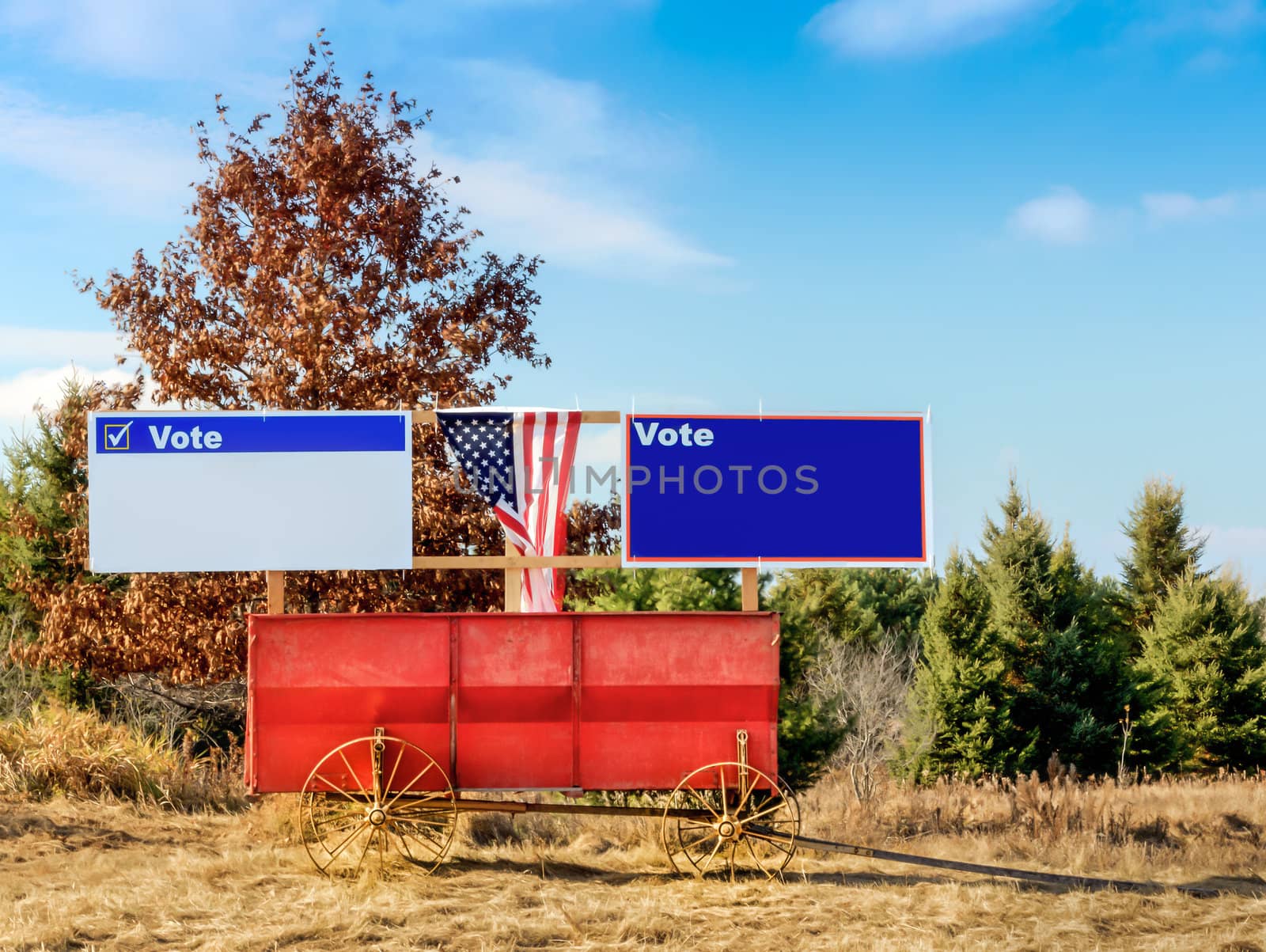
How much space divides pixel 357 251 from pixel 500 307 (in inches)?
82.3

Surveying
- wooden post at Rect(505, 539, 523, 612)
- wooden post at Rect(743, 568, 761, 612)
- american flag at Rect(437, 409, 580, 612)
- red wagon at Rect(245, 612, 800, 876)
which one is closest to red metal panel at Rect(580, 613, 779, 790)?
red wagon at Rect(245, 612, 800, 876)

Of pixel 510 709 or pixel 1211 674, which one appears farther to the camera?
pixel 1211 674

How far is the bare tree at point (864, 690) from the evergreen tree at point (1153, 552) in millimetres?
8244

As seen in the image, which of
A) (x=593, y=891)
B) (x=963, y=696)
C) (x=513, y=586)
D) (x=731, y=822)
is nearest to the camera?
(x=593, y=891)

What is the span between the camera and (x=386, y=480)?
1104cm

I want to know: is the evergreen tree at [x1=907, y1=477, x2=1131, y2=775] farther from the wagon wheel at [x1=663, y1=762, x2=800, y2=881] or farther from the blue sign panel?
the blue sign panel

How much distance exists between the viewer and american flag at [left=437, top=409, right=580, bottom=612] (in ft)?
36.4

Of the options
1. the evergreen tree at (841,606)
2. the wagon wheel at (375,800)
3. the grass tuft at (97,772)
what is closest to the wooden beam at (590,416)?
the wagon wheel at (375,800)

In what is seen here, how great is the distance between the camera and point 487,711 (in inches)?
408

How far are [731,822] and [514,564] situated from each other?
10.1 feet

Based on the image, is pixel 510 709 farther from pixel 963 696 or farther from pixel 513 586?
pixel 963 696

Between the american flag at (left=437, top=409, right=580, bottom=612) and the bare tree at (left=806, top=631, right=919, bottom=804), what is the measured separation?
18.1 m

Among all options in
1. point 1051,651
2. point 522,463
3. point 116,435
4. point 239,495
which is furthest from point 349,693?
point 1051,651

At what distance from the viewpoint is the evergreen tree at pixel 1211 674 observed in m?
33.1
